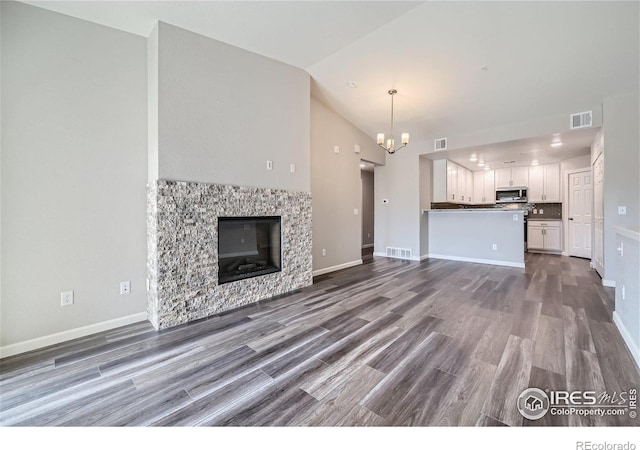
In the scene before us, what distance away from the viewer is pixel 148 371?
6.15 feet

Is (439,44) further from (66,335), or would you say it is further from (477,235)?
(66,335)

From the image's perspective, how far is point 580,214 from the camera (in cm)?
623

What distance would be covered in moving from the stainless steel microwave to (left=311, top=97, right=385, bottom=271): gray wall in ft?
15.4

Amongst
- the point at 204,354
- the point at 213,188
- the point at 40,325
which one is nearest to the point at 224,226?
the point at 213,188

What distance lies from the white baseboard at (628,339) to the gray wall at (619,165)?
6.30 ft

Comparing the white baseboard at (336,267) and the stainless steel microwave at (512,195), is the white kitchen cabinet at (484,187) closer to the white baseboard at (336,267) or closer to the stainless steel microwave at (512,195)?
the stainless steel microwave at (512,195)

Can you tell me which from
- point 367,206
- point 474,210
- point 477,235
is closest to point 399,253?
point 477,235

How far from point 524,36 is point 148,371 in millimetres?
4973

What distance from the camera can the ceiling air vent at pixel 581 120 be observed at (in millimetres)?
4066

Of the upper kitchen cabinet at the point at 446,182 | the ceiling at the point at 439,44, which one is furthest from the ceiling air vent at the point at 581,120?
the upper kitchen cabinet at the point at 446,182

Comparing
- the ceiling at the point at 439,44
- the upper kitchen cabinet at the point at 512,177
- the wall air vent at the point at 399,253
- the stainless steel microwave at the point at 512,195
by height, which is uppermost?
the ceiling at the point at 439,44

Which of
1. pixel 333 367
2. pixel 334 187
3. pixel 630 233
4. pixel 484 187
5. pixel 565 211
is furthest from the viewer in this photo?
pixel 484 187

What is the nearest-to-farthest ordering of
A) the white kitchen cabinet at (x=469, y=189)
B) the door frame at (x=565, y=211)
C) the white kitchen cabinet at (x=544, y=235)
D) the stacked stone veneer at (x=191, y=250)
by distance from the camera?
the stacked stone veneer at (x=191, y=250) < the door frame at (x=565, y=211) < the white kitchen cabinet at (x=544, y=235) < the white kitchen cabinet at (x=469, y=189)

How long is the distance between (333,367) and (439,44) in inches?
150
